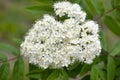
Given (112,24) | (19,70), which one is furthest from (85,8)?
(19,70)

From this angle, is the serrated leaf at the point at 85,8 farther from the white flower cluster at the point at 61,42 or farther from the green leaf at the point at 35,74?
the green leaf at the point at 35,74

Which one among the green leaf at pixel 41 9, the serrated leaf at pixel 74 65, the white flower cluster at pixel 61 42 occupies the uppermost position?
the green leaf at pixel 41 9

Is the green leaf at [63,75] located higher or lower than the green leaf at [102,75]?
lower

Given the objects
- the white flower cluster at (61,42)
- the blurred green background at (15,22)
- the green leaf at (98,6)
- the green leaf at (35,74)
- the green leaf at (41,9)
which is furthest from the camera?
the blurred green background at (15,22)

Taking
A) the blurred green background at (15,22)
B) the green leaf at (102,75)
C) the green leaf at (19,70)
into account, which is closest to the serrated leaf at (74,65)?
the green leaf at (102,75)

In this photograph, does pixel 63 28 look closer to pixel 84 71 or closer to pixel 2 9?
pixel 84 71

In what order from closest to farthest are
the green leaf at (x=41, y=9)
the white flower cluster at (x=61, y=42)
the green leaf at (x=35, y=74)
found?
the white flower cluster at (x=61, y=42)
the green leaf at (x=35, y=74)
the green leaf at (x=41, y=9)

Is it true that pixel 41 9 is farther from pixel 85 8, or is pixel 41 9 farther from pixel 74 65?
pixel 74 65

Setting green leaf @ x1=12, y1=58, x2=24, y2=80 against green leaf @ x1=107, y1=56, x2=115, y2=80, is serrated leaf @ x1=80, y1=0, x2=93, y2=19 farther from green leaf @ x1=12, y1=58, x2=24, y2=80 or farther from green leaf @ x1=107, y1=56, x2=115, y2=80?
green leaf @ x1=12, y1=58, x2=24, y2=80
